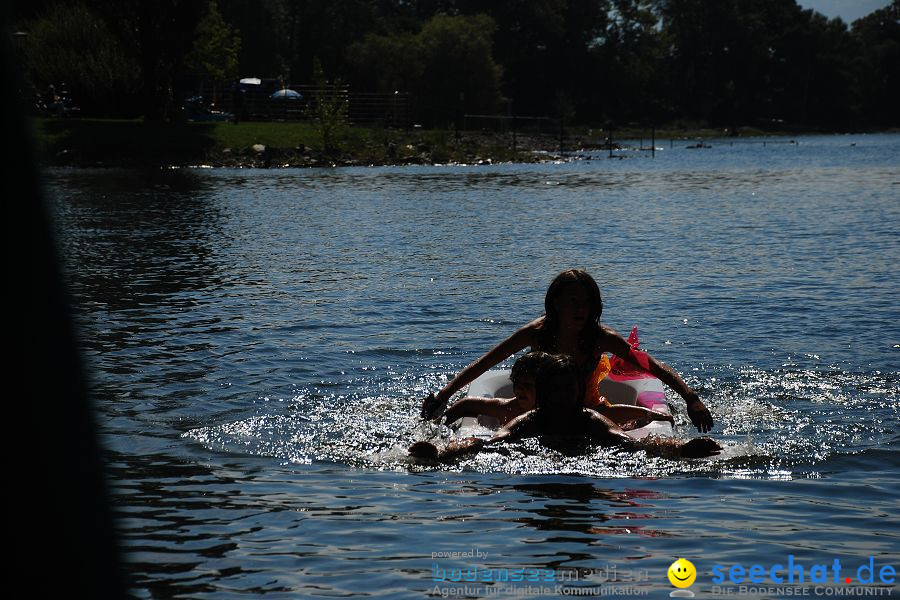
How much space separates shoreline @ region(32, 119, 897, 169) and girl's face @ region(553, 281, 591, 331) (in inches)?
1313

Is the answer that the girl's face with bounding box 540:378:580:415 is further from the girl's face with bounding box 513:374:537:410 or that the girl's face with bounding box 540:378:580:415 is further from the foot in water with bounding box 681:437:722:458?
the foot in water with bounding box 681:437:722:458

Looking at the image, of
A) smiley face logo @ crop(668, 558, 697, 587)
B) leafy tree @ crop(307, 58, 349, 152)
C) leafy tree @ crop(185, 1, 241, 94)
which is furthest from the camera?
leafy tree @ crop(185, 1, 241, 94)

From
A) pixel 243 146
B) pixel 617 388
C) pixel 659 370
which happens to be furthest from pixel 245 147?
pixel 659 370

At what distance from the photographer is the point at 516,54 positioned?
110m

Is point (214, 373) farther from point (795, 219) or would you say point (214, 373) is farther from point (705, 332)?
point (795, 219)

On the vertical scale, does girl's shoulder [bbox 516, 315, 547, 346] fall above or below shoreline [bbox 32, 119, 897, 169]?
below

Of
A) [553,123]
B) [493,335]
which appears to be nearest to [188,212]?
[493,335]

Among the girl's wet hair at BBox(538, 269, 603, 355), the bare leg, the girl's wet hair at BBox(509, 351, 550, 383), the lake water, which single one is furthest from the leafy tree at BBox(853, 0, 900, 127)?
the bare leg

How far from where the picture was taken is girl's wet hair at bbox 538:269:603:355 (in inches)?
324

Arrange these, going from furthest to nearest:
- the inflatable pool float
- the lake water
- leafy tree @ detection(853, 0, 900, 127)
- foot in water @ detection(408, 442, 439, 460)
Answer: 1. leafy tree @ detection(853, 0, 900, 127)
2. the inflatable pool float
3. foot in water @ detection(408, 442, 439, 460)
4. the lake water

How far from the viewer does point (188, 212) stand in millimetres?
27188

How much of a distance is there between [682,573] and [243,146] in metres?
43.6

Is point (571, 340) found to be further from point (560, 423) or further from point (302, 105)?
point (302, 105)

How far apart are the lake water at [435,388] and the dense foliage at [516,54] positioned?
29286 millimetres
